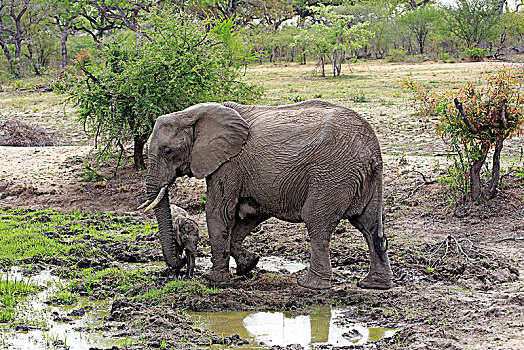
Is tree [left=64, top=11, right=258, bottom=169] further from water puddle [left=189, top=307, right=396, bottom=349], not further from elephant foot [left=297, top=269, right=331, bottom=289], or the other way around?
water puddle [left=189, top=307, right=396, bottom=349]

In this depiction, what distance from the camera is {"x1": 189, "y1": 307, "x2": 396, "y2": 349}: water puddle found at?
20.2ft

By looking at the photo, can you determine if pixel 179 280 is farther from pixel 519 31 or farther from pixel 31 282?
pixel 519 31

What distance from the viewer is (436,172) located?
39.2 ft

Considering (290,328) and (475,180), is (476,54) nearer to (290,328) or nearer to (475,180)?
(475,180)

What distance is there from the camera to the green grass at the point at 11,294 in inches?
262

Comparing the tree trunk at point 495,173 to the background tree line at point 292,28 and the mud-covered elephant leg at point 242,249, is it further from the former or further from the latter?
the background tree line at point 292,28

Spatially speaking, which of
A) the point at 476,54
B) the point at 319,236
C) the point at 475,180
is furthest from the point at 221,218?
the point at 476,54

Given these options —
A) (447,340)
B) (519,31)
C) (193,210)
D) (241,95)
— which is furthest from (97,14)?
(447,340)

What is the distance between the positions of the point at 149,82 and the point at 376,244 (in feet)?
24.9

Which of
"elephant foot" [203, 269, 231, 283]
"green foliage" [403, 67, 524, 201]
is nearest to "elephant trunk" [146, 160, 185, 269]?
"elephant foot" [203, 269, 231, 283]

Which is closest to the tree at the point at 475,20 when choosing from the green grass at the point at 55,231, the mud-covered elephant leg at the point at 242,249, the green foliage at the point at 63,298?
the green grass at the point at 55,231

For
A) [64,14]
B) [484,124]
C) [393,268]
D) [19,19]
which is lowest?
[393,268]

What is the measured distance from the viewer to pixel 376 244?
24.2 ft

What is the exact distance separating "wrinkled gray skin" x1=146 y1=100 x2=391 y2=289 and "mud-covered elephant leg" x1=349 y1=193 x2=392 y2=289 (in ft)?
0.04
